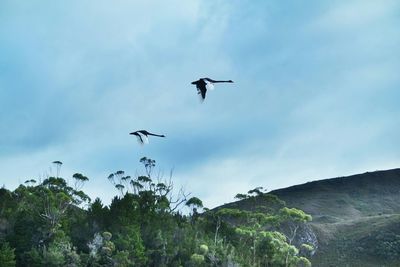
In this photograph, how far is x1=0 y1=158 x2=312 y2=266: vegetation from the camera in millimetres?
42188

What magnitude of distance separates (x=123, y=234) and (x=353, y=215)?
75329 millimetres

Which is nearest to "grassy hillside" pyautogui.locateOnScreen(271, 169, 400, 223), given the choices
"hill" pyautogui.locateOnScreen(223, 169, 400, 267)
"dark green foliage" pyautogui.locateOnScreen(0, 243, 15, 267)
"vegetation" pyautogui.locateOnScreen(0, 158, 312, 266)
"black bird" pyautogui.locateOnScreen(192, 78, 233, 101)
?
"hill" pyautogui.locateOnScreen(223, 169, 400, 267)

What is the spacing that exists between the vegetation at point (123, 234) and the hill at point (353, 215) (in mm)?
22787

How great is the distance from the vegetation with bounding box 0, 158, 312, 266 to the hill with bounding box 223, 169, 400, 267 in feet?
74.8

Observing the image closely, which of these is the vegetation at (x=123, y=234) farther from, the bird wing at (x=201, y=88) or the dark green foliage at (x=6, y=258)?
the bird wing at (x=201, y=88)

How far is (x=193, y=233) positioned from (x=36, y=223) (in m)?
16.7

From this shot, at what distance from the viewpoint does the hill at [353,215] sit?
256ft


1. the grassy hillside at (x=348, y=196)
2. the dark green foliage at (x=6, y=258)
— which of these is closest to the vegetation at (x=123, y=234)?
the dark green foliage at (x=6, y=258)

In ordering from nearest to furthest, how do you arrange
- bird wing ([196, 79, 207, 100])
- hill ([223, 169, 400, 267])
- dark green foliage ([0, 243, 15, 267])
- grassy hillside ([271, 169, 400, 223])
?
bird wing ([196, 79, 207, 100]) → dark green foliage ([0, 243, 15, 267]) → hill ([223, 169, 400, 267]) → grassy hillside ([271, 169, 400, 223])

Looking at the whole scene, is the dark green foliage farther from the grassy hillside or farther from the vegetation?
the grassy hillside

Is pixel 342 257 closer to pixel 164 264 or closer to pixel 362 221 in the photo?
pixel 362 221

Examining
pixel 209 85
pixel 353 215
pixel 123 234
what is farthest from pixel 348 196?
pixel 209 85

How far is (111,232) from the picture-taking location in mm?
46531

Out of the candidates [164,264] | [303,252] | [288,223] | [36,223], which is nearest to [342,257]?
[303,252]
